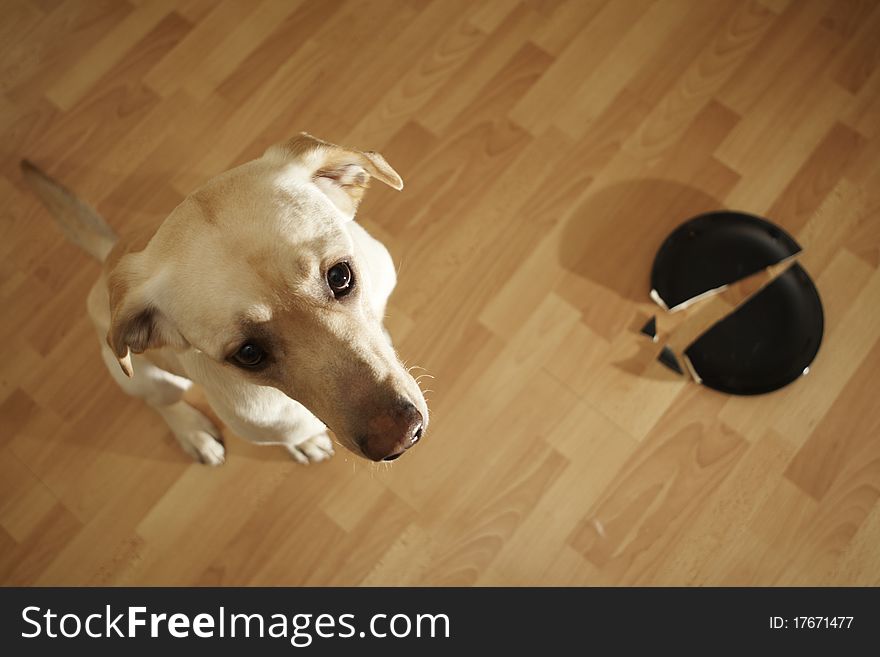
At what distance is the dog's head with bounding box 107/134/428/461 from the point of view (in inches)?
55.9

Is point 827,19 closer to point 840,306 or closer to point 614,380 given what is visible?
point 840,306

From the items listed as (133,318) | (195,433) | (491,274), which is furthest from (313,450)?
(133,318)

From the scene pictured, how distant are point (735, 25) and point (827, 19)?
0.37 metres

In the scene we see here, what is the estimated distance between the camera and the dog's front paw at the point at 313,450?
95.3 inches

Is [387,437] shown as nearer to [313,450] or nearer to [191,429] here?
[313,450]

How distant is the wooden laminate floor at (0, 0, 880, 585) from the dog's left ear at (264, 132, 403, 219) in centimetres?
92

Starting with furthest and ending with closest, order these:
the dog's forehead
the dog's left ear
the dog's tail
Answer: the dog's tail < the dog's left ear < the dog's forehead

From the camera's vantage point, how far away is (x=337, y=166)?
166cm

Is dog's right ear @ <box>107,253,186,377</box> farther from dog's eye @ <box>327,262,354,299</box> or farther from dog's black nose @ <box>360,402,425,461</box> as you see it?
dog's black nose @ <box>360,402,425,461</box>

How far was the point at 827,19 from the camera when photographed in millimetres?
2816

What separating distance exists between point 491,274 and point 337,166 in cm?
109

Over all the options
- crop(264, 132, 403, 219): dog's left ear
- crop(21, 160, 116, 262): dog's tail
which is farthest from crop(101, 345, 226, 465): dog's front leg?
crop(264, 132, 403, 219): dog's left ear

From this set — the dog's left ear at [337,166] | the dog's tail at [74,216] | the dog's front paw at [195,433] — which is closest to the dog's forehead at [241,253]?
the dog's left ear at [337,166]
